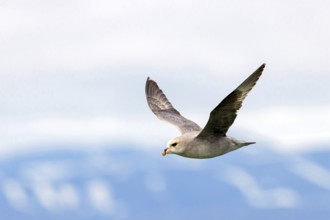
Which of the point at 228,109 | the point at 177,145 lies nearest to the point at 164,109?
the point at 177,145

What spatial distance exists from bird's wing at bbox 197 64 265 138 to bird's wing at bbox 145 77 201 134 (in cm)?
276

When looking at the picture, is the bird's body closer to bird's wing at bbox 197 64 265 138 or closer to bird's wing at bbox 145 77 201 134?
bird's wing at bbox 197 64 265 138

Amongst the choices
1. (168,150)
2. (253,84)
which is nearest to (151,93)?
(168,150)

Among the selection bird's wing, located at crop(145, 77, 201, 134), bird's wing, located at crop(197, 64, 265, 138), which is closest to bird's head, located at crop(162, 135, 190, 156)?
bird's wing, located at crop(197, 64, 265, 138)

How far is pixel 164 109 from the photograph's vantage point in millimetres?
24734

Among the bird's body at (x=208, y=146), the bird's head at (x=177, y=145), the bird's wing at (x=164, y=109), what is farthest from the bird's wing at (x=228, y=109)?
the bird's wing at (x=164, y=109)

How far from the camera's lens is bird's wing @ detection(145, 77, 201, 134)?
73.8 feet

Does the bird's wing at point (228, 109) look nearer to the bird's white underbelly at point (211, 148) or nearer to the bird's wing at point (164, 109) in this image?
the bird's white underbelly at point (211, 148)

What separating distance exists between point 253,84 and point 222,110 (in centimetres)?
101

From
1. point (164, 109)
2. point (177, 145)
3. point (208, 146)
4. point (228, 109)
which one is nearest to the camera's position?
point (228, 109)

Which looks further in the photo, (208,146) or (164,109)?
(164,109)

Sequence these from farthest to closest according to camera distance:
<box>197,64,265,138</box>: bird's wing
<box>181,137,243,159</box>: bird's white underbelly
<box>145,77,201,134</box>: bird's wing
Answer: <box>145,77,201,134</box>: bird's wing, <box>181,137,243,159</box>: bird's white underbelly, <box>197,64,265,138</box>: bird's wing

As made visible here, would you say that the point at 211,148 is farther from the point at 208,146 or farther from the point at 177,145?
the point at 177,145

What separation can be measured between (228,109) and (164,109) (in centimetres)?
648
